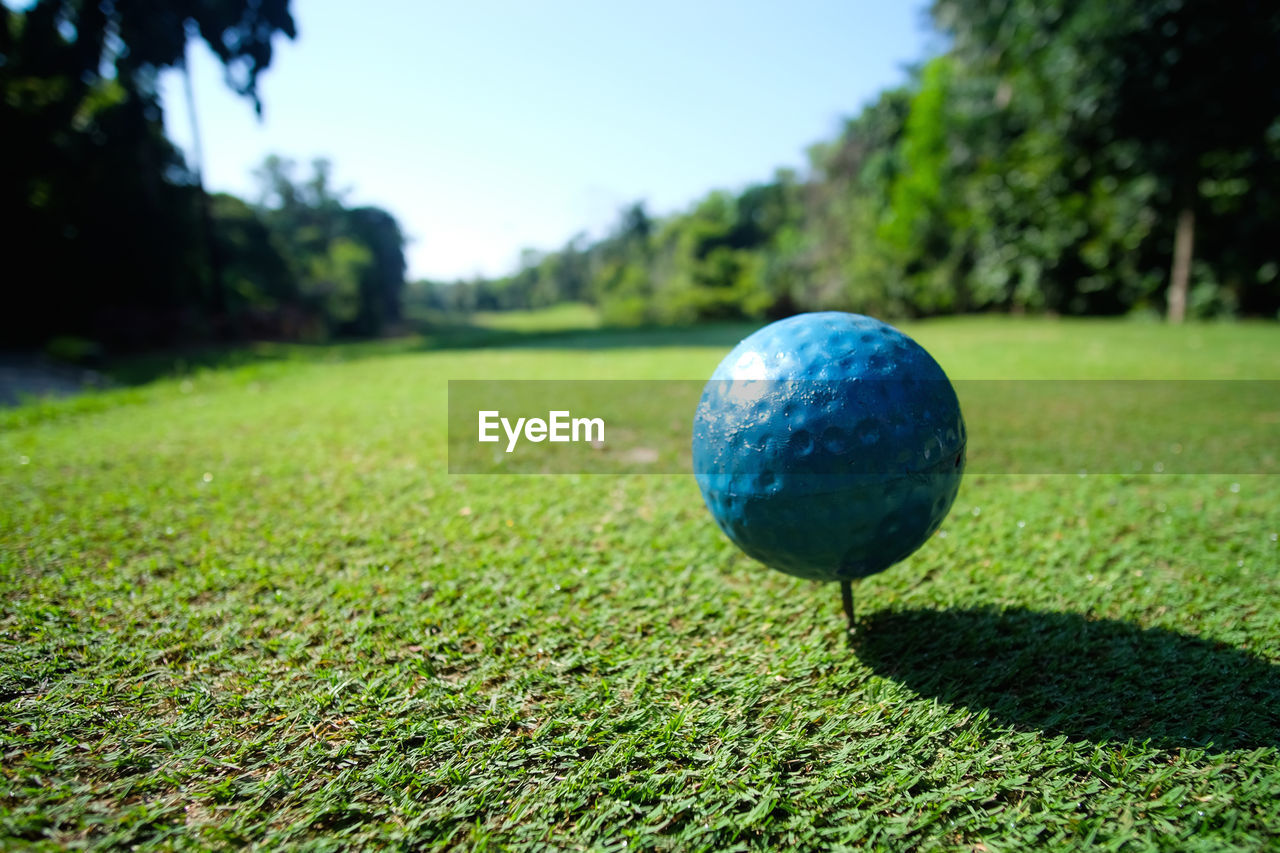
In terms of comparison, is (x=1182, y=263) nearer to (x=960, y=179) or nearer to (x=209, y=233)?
(x=960, y=179)

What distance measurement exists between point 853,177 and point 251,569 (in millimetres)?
42589

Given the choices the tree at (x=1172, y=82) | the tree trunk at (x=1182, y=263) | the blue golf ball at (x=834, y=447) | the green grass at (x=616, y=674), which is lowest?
the green grass at (x=616, y=674)

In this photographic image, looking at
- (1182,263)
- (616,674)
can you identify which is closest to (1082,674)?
(616,674)

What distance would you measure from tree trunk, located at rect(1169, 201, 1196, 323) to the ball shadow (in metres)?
19.1

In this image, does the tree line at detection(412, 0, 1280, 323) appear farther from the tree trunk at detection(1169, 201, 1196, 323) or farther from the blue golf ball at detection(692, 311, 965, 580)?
the blue golf ball at detection(692, 311, 965, 580)

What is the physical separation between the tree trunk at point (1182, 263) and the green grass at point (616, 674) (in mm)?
16049

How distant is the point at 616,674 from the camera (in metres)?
2.55

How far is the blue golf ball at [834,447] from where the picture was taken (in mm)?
2229

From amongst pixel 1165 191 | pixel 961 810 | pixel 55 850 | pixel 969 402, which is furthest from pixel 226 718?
pixel 1165 191

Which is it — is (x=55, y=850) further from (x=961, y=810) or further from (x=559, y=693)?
(x=961, y=810)

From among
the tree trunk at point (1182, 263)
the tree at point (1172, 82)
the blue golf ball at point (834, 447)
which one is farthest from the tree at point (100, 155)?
the tree trunk at point (1182, 263)

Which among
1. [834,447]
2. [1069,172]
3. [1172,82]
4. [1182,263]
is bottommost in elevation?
[834,447]

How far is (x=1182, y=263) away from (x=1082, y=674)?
65.2 ft

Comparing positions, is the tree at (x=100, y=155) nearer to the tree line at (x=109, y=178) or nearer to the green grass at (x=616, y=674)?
the tree line at (x=109, y=178)
